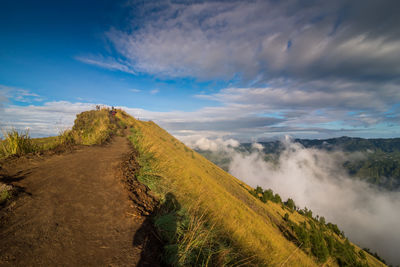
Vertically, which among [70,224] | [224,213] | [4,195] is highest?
[4,195]

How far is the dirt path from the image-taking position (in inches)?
108

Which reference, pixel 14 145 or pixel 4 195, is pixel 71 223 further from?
pixel 14 145

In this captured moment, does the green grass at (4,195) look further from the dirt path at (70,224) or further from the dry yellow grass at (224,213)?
the dry yellow grass at (224,213)

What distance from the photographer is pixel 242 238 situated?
18.1ft

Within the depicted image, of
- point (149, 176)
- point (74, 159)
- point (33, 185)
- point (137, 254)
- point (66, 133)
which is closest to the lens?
point (137, 254)

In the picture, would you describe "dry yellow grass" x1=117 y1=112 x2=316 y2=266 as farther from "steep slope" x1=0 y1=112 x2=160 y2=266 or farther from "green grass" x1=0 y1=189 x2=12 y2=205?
"green grass" x1=0 y1=189 x2=12 y2=205

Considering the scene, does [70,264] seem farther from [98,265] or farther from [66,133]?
[66,133]

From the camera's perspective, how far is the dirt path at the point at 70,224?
2.74 metres

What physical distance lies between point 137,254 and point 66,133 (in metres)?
10.8

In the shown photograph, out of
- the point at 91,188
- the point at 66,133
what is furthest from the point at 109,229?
the point at 66,133

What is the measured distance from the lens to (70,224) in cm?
346

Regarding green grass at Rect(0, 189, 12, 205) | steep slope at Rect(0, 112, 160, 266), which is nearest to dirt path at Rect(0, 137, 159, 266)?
steep slope at Rect(0, 112, 160, 266)

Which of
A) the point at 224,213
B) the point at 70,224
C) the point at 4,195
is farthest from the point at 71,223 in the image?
the point at 224,213

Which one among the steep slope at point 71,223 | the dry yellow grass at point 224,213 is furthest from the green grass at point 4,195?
the dry yellow grass at point 224,213
